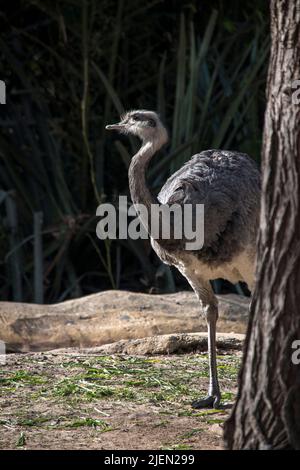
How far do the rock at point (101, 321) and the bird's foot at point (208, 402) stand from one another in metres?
1.46

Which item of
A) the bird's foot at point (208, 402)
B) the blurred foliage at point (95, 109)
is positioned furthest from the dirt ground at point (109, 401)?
the blurred foliage at point (95, 109)

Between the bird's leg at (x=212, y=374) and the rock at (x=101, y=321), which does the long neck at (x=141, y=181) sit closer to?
the bird's leg at (x=212, y=374)

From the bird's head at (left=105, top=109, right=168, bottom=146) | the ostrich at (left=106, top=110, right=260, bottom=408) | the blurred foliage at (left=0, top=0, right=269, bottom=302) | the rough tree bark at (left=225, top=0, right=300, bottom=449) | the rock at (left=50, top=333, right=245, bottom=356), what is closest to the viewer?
the rough tree bark at (left=225, top=0, right=300, bottom=449)

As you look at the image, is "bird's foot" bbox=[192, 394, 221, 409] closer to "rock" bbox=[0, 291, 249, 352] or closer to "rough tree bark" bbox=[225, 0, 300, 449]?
"rough tree bark" bbox=[225, 0, 300, 449]

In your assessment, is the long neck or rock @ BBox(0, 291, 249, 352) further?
rock @ BBox(0, 291, 249, 352)

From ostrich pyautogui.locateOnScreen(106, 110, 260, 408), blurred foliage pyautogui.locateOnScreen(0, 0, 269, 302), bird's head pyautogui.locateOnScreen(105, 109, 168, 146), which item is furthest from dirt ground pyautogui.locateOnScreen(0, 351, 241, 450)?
blurred foliage pyautogui.locateOnScreen(0, 0, 269, 302)

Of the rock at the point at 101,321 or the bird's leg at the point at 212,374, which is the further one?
the rock at the point at 101,321

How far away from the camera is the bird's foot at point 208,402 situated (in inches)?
195

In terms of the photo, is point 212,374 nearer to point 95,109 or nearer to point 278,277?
point 278,277

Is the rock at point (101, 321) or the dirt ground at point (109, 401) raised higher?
the rock at point (101, 321)

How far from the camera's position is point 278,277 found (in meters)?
3.54

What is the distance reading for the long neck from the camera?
5.29 metres

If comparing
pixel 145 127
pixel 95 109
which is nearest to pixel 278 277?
pixel 145 127
